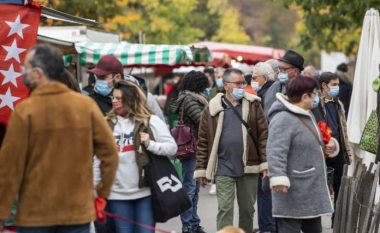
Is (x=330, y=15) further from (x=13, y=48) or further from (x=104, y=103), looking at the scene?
(x=13, y=48)

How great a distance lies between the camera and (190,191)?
1173cm

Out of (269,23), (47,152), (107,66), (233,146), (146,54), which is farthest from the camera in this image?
(269,23)

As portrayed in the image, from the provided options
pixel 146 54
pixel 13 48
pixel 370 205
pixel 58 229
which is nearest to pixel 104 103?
pixel 13 48

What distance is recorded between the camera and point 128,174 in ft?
25.7

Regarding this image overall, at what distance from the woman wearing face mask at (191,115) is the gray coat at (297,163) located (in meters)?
3.45

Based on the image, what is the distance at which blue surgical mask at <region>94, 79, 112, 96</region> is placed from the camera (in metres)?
Answer: 9.06

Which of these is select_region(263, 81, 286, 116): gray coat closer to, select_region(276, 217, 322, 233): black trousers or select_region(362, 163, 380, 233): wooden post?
select_region(362, 163, 380, 233): wooden post

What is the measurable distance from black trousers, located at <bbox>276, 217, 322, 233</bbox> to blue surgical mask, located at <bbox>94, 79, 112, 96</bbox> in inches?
80.0

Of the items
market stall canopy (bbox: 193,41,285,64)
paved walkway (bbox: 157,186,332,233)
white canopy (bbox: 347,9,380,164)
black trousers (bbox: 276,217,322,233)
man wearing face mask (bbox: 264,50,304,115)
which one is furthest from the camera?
market stall canopy (bbox: 193,41,285,64)

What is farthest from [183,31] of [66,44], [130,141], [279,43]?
[279,43]

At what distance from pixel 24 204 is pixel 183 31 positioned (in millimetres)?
30030

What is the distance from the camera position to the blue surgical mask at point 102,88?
906 cm

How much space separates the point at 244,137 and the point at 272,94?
138cm

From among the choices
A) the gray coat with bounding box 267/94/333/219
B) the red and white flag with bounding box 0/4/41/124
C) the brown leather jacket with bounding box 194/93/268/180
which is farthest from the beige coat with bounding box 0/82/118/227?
the brown leather jacket with bounding box 194/93/268/180
